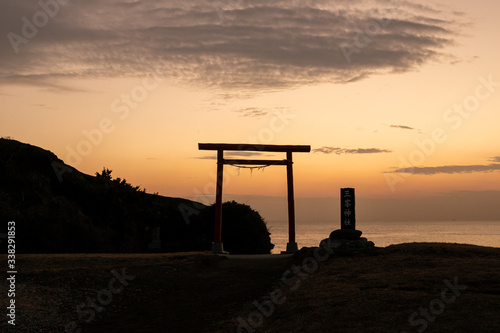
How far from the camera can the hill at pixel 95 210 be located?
2917 centimetres

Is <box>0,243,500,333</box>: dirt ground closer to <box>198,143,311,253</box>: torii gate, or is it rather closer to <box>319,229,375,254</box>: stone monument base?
<box>319,229,375,254</box>: stone monument base

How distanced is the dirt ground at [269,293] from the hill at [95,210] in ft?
31.3

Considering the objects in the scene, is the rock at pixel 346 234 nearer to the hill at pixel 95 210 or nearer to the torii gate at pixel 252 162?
the torii gate at pixel 252 162

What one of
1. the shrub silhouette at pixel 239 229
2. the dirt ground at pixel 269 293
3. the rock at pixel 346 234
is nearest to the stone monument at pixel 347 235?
the rock at pixel 346 234

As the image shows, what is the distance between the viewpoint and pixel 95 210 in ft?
104

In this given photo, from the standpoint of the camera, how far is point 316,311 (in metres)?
11.9

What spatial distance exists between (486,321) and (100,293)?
33.3 feet

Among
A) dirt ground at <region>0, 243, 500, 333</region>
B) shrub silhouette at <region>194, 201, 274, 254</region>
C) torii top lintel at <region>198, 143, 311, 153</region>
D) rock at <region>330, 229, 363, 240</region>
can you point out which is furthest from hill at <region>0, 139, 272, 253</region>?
rock at <region>330, 229, 363, 240</region>

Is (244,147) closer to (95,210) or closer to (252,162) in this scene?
(252,162)

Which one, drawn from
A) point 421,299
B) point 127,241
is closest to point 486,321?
point 421,299

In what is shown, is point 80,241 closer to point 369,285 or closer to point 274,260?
point 274,260

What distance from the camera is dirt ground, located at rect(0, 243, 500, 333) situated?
1099cm

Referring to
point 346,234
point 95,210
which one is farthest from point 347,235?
point 95,210

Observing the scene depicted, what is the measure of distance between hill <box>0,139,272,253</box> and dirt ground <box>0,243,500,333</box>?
9.55m
